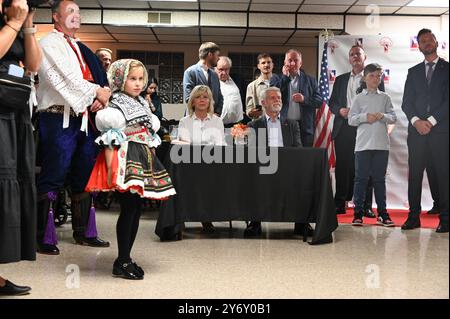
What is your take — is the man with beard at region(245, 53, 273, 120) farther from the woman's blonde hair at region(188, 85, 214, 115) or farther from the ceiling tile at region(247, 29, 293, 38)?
the ceiling tile at region(247, 29, 293, 38)

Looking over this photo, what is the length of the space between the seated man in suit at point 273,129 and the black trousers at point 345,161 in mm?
1765

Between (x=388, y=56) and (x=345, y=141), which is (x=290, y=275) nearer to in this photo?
(x=345, y=141)

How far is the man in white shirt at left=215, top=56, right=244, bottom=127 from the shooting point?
16.7 feet

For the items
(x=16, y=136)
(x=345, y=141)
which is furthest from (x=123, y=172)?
(x=345, y=141)

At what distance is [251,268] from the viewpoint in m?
2.70

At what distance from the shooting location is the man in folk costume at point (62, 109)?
9.86 ft

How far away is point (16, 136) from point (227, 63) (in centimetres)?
337

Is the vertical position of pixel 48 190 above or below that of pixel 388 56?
below

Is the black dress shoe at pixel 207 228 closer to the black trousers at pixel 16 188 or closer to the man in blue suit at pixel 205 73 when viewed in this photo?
the man in blue suit at pixel 205 73

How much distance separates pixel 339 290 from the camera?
2.21 m

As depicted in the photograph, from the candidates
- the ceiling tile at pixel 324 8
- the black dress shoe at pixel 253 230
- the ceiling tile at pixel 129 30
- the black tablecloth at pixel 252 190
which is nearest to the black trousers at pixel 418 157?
the black tablecloth at pixel 252 190

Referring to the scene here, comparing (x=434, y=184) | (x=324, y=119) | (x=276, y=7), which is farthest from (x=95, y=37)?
(x=434, y=184)

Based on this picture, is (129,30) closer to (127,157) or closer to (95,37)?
(95,37)

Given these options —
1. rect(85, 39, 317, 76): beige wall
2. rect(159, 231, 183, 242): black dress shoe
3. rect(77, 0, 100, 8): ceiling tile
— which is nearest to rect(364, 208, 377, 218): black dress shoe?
rect(159, 231, 183, 242): black dress shoe
